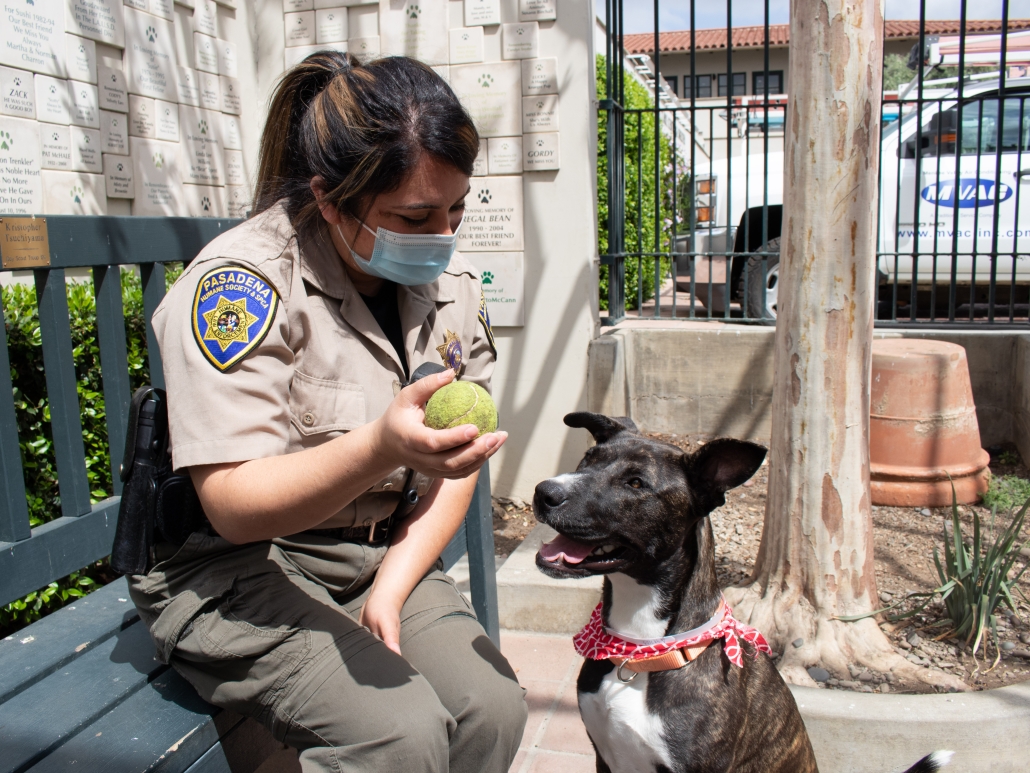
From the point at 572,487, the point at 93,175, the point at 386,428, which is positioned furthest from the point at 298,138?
the point at 93,175

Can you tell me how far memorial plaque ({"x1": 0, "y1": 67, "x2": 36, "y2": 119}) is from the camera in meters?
3.81

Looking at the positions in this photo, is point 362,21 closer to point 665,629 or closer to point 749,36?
point 665,629

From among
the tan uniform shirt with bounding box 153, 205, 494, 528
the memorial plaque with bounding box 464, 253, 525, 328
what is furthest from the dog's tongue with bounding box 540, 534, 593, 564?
the memorial plaque with bounding box 464, 253, 525, 328

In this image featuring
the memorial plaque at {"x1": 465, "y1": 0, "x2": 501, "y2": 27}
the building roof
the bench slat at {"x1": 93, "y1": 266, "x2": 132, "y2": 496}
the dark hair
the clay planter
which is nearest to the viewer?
the dark hair

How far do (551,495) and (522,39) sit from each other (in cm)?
360

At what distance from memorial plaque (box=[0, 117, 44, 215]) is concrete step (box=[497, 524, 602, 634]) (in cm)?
281

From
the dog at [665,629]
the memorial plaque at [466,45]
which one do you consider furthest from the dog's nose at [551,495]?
the memorial plaque at [466,45]

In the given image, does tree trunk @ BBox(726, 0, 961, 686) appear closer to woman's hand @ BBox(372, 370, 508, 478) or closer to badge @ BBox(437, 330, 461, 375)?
badge @ BBox(437, 330, 461, 375)

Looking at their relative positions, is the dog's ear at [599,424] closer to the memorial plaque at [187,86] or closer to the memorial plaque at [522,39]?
the memorial plaque at [522,39]

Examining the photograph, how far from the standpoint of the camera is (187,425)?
167cm

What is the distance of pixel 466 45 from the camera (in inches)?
196

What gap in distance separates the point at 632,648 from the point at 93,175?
12.0 ft

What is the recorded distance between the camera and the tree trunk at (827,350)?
2.98 m

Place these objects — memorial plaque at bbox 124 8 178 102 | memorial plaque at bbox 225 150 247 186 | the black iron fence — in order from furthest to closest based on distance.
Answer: the black iron fence, memorial plaque at bbox 225 150 247 186, memorial plaque at bbox 124 8 178 102
